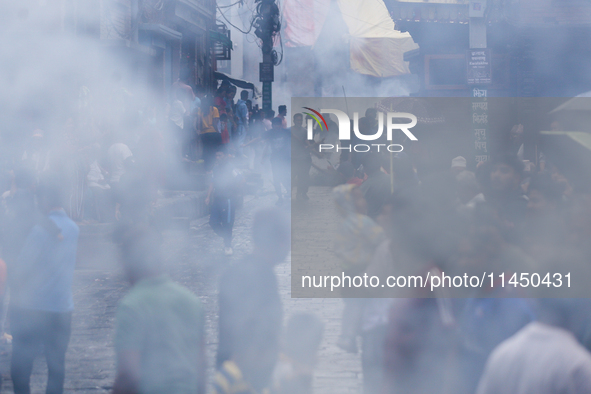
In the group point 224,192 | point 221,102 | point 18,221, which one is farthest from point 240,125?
point 18,221

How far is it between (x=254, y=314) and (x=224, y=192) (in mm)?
5931

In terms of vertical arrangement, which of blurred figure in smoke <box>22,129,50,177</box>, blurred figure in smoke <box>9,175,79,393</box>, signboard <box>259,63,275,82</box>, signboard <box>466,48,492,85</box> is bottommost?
blurred figure in smoke <box>9,175,79,393</box>

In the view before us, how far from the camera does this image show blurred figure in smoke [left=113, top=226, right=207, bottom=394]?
2523 mm

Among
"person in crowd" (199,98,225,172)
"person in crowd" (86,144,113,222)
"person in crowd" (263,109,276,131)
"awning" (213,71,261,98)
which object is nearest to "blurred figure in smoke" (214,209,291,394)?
"person in crowd" (86,144,113,222)

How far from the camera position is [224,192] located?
8648 mm

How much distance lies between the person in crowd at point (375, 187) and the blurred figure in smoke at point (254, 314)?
Answer: 252 centimetres

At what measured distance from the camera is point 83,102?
474 inches

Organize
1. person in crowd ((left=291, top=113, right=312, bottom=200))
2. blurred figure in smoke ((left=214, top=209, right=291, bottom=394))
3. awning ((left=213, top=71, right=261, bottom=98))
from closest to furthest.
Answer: blurred figure in smoke ((left=214, top=209, right=291, bottom=394)) < person in crowd ((left=291, top=113, right=312, bottom=200)) < awning ((left=213, top=71, right=261, bottom=98))

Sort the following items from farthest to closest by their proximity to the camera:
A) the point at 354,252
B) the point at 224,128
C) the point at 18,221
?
the point at 224,128, the point at 18,221, the point at 354,252

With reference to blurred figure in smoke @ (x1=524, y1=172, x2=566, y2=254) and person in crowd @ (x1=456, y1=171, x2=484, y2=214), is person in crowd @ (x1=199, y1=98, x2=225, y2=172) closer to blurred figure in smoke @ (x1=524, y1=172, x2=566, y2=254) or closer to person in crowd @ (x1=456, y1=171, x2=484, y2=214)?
person in crowd @ (x1=456, y1=171, x2=484, y2=214)

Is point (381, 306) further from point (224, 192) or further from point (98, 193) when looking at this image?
point (98, 193)

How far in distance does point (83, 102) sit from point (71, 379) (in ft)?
27.4

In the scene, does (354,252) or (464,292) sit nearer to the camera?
(464,292)

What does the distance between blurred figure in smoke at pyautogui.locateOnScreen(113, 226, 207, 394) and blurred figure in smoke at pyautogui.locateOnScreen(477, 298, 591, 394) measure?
1105 millimetres
